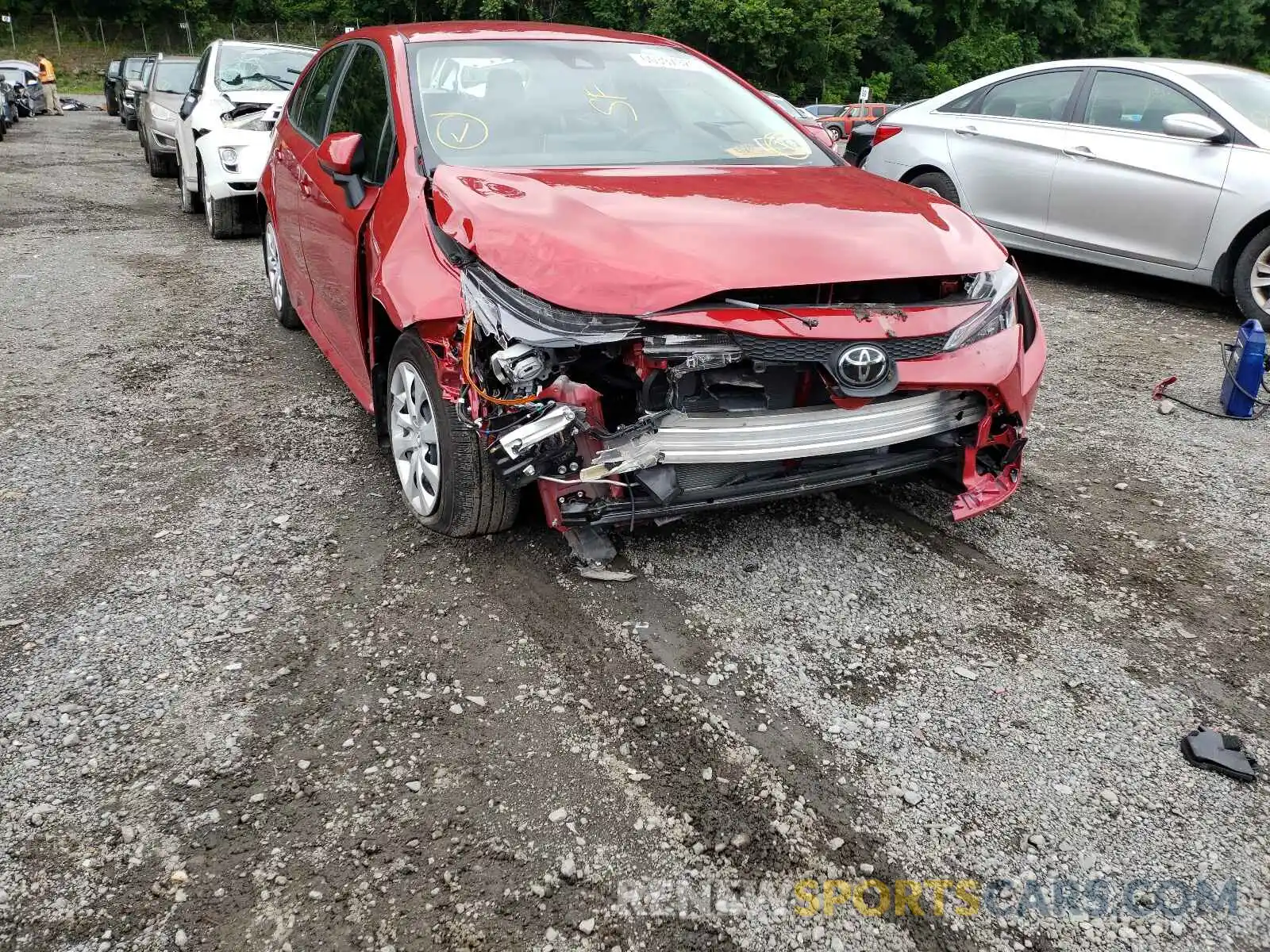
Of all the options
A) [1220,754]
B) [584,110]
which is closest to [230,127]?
[584,110]

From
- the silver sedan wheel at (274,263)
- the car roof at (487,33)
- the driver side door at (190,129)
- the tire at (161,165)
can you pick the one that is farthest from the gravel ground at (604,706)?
the tire at (161,165)

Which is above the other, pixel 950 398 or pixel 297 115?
pixel 297 115

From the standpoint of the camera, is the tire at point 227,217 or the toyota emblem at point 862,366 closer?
the toyota emblem at point 862,366

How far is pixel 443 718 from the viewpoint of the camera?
8.63ft

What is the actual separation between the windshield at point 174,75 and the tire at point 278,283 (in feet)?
26.0

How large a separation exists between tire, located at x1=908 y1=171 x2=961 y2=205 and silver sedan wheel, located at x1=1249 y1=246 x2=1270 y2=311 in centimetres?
224

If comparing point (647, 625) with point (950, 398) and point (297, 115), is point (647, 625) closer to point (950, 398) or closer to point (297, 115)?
point (950, 398)

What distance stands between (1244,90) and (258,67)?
349 inches

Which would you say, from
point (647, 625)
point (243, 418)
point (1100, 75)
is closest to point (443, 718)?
point (647, 625)

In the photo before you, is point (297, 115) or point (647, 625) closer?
point (647, 625)

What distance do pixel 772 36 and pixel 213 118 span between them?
1201 inches

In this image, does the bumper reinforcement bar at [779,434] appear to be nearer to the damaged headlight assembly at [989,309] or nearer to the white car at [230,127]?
the damaged headlight assembly at [989,309]

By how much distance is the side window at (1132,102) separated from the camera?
6.66 m

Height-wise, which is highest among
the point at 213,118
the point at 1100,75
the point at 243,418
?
the point at 1100,75
